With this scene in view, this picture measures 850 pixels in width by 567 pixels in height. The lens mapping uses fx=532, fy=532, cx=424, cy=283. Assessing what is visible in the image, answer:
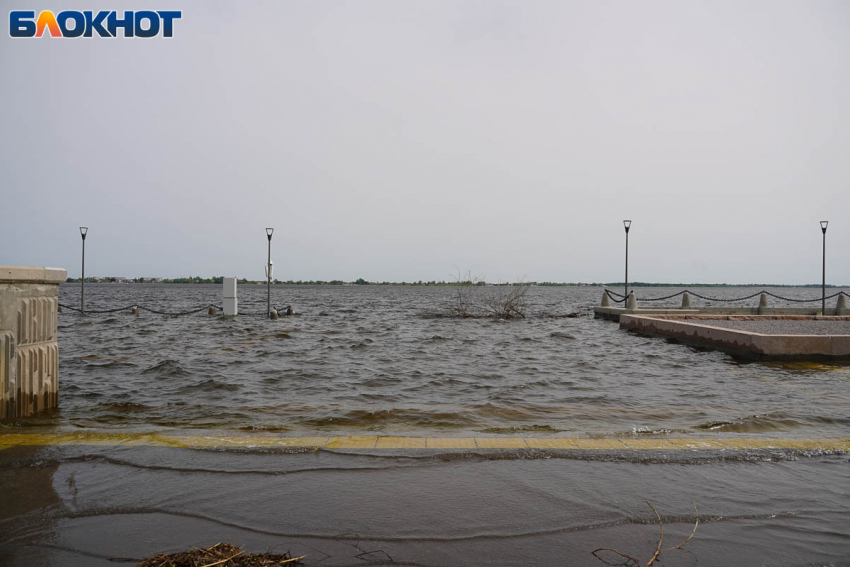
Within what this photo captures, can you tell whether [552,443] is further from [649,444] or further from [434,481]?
[434,481]

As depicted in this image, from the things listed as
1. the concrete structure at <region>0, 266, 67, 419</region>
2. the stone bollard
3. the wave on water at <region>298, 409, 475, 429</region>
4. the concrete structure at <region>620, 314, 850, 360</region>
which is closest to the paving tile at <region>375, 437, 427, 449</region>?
the wave on water at <region>298, 409, 475, 429</region>

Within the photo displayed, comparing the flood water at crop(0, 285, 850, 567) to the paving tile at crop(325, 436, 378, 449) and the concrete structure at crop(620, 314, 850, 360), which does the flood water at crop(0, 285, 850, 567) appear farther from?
the concrete structure at crop(620, 314, 850, 360)

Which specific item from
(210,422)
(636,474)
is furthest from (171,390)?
(636,474)

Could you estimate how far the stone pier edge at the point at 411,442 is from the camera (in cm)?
525

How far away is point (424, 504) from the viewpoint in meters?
3.82

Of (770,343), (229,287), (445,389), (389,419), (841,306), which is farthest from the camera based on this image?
(229,287)

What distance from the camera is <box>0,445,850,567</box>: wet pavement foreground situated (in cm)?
309

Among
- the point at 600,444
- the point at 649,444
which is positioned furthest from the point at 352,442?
the point at 649,444

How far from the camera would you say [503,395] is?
920 cm

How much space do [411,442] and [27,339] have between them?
177 inches

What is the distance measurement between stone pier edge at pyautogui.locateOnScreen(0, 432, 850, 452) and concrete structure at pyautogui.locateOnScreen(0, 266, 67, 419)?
29.1 inches

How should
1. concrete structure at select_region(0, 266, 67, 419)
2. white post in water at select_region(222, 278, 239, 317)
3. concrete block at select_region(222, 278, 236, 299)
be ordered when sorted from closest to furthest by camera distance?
1. concrete structure at select_region(0, 266, 67, 419)
2. concrete block at select_region(222, 278, 236, 299)
3. white post in water at select_region(222, 278, 239, 317)

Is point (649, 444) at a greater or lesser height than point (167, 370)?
greater

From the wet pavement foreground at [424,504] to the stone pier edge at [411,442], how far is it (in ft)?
0.58
